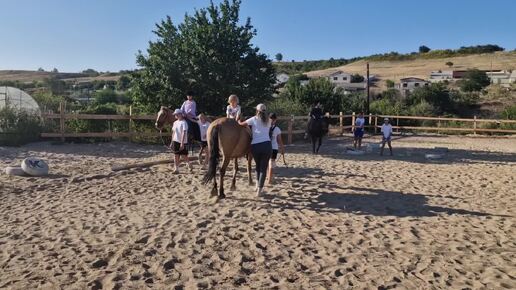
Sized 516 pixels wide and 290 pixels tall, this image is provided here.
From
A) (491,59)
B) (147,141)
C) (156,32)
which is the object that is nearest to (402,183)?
(147,141)

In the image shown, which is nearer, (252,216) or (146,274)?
(146,274)

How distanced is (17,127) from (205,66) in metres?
6.40

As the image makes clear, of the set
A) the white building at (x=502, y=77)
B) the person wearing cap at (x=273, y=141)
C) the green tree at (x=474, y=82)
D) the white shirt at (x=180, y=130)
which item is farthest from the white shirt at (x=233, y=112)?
the white building at (x=502, y=77)

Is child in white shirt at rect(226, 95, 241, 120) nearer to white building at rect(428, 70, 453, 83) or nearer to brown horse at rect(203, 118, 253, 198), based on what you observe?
brown horse at rect(203, 118, 253, 198)

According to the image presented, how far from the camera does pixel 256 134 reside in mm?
7449

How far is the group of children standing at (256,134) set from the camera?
7441mm

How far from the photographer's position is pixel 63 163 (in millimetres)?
11164

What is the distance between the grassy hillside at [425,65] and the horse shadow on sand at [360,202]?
76286 millimetres

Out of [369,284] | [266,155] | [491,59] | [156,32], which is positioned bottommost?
[369,284]

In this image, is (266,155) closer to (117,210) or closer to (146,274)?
(117,210)

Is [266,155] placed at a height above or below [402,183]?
above

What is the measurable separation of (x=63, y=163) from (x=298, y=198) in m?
6.56

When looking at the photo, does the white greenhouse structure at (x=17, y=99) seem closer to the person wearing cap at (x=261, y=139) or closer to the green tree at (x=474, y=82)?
the person wearing cap at (x=261, y=139)

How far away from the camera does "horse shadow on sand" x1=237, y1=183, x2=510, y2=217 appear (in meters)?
7.00
